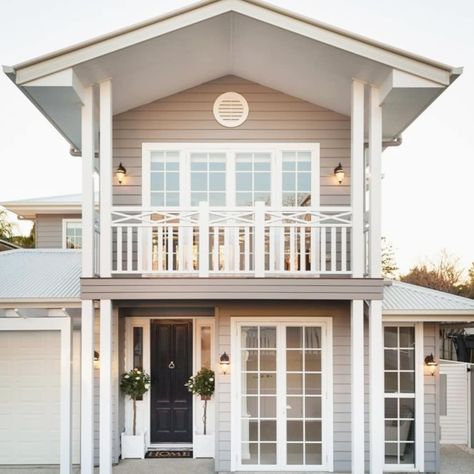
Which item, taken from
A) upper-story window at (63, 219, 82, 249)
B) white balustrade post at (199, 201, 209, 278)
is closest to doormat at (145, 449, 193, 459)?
white balustrade post at (199, 201, 209, 278)

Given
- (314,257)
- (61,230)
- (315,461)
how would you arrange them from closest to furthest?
(314,257), (315,461), (61,230)

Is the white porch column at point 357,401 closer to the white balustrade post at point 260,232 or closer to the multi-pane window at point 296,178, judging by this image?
the white balustrade post at point 260,232

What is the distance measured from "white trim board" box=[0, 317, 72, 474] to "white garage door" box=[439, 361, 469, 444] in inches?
251

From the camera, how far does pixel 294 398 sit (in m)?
8.05

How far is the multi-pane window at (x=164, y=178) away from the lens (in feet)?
27.2

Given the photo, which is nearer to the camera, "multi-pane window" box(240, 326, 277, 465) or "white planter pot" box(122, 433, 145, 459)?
"multi-pane window" box(240, 326, 277, 465)

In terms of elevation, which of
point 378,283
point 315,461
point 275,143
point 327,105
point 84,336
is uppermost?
point 327,105

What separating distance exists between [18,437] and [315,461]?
4553mm

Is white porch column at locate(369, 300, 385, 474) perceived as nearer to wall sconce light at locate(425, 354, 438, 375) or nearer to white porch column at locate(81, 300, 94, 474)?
wall sconce light at locate(425, 354, 438, 375)

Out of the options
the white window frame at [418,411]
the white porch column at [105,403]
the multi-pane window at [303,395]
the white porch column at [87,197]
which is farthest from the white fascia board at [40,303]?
the white window frame at [418,411]

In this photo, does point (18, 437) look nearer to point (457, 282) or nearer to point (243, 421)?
point (243, 421)

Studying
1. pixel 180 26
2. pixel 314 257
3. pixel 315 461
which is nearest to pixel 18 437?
pixel 315 461

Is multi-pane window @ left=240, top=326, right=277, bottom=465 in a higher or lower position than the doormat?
higher

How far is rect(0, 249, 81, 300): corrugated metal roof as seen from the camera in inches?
300
